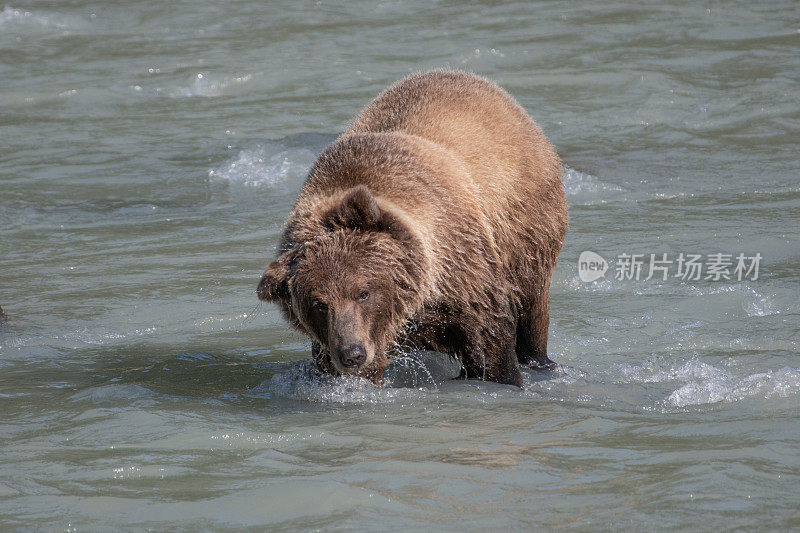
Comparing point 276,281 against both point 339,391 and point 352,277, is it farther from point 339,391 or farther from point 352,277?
point 339,391

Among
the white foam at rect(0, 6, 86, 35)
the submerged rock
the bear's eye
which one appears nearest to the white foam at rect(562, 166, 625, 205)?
the submerged rock

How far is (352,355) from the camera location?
17.7ft

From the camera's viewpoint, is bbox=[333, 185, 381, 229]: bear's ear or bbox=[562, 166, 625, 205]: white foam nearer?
bbox=[333, 185, 381, 229]: bear's ear

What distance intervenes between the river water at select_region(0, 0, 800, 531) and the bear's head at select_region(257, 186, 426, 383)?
1.61ft

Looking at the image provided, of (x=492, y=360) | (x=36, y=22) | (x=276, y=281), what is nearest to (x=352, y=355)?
(x=276, y=281)

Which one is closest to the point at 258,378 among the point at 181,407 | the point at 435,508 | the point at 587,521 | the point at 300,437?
the point at 181,407

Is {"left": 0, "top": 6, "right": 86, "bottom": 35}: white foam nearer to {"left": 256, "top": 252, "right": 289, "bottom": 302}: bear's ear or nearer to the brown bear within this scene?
the brown bear

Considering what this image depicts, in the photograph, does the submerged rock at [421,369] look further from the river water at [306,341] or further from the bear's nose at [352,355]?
the bear's nose at [352,355]

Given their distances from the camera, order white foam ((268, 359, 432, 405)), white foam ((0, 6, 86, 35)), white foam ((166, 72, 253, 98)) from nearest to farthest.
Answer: white foam ((268, 359, 432, 405)), white foam ((166, 72, 253, 98)), white foam ((0, 6, 86, 35))

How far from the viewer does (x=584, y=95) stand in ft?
49.4

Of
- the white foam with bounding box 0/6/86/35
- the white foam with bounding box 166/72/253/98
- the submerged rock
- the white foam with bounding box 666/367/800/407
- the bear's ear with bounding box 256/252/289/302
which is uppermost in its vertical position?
the white foam with bounding box 0/6/86/35

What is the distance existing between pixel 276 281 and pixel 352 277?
42 centimetres

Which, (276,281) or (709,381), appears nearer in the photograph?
(276,281)

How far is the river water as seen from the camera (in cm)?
461
